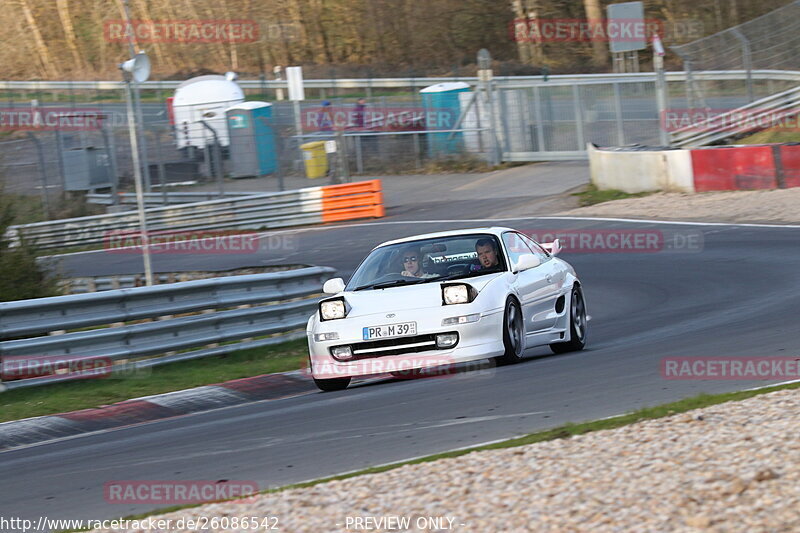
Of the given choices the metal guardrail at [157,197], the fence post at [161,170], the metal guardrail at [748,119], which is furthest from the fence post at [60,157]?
the metal guardrail at [748,119]

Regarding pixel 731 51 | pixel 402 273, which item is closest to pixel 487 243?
pixel 402 273

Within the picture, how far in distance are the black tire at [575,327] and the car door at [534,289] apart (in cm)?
40

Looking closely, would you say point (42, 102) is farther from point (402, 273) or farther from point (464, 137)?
point (402, 273)

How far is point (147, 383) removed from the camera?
1152cm

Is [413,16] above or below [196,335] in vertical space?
above

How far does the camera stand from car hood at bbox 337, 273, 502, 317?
969 cm

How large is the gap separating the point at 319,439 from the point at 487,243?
3.47 m

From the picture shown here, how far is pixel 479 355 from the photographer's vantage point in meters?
9.56

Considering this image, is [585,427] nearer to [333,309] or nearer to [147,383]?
[333,309]

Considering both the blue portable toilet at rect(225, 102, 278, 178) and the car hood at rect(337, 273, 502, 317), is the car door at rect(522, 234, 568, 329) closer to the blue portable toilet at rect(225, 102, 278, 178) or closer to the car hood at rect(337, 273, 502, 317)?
the car hood at rect(337, 273, 502, 317)

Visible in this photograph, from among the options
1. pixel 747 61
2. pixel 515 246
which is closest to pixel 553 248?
pixel 515 246

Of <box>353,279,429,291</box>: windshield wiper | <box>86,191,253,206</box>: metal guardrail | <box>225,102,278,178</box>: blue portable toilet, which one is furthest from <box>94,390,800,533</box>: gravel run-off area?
<box>225,102,278,178</box>: blue portable toilet

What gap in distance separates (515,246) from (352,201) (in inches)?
685

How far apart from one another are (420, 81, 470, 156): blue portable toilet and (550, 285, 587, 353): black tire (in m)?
22.5
